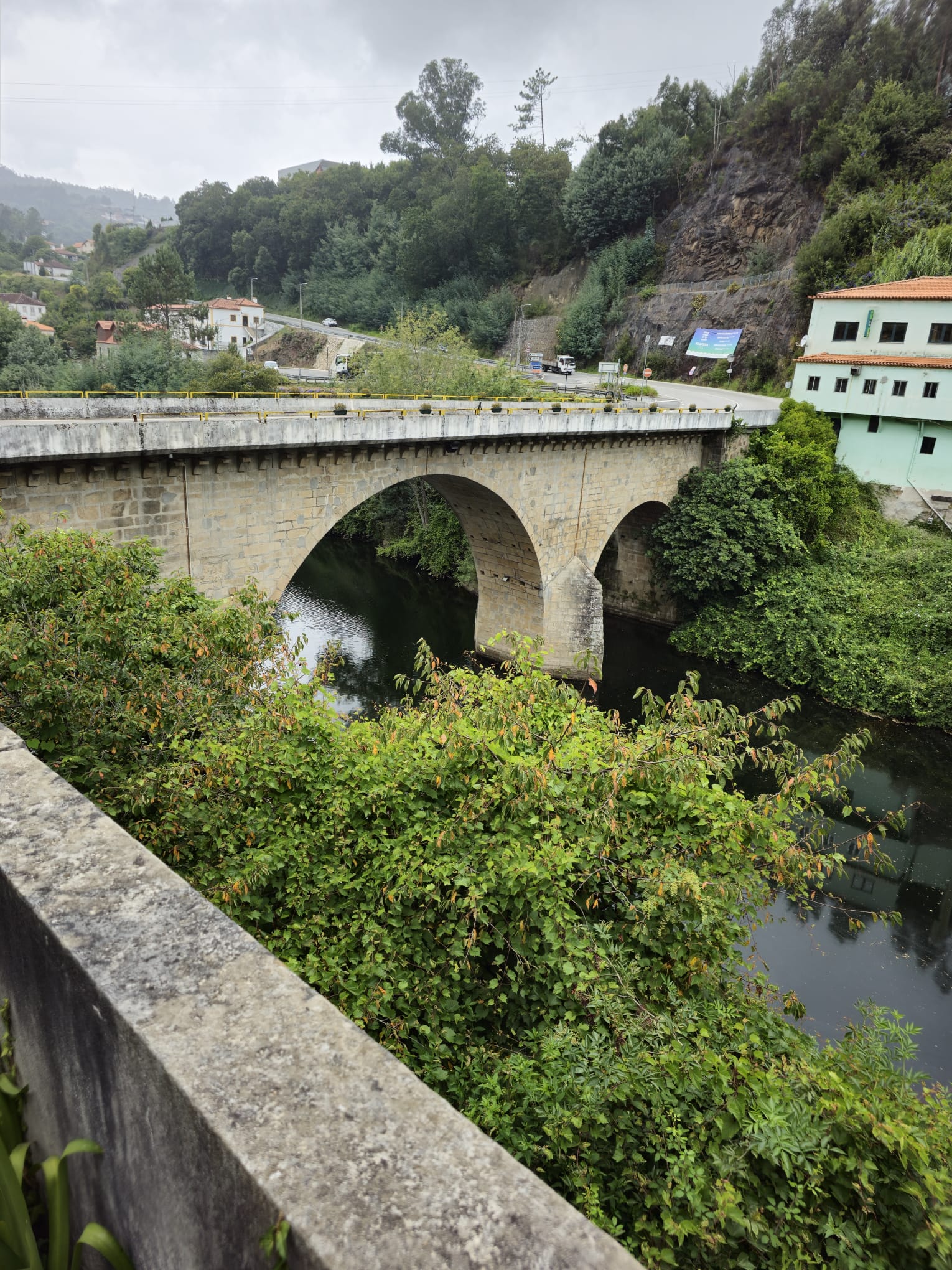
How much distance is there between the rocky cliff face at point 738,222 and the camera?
127 feet

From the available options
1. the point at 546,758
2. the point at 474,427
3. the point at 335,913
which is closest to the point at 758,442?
the point at 474,427

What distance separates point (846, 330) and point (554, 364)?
21.5m

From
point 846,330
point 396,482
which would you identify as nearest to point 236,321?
point 846,330

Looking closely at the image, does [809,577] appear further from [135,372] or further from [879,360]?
[135,372]

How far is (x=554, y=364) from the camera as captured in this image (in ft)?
152

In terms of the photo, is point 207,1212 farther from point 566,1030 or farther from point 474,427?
point 474,427

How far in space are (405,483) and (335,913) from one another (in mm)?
29380

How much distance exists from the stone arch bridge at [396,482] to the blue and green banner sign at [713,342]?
12556mm

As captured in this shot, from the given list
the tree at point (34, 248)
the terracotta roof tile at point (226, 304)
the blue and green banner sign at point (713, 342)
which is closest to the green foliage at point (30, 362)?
the terracotta roof tile at point (226, 304)

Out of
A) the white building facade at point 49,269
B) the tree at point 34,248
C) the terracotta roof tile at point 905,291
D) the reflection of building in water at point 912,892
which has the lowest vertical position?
the reflection of building in water at point 912,892

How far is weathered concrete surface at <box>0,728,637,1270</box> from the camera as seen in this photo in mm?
1491

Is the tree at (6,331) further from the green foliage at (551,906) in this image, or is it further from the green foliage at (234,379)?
the green foliage at (551,906)

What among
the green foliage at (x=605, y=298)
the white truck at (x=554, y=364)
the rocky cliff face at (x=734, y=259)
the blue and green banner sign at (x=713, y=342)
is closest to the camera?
the rocky cliff face at (x=734, y=259)

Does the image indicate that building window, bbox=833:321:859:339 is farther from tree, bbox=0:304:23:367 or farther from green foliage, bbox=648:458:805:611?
tree, bbox=0:304:23:367
